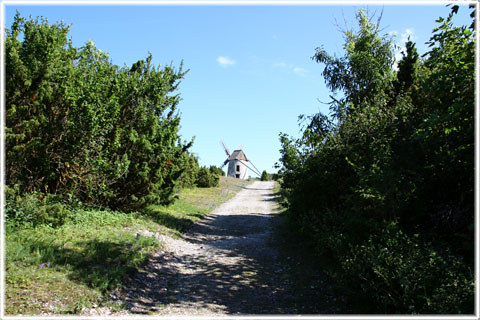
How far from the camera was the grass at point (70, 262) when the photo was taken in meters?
4.99

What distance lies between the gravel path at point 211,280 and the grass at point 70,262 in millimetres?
462

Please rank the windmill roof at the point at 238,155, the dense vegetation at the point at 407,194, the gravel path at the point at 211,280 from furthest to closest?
the windmill roof at the point at 238,155, the gravel path at the point at 211,280, the dense vegetation at the point at 407,194

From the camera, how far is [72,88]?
9.49m

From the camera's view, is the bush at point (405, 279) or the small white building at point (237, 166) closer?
the bush at point (405, 279)

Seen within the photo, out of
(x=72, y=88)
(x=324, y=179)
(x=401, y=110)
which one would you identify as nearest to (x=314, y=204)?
(x=324, y=179)

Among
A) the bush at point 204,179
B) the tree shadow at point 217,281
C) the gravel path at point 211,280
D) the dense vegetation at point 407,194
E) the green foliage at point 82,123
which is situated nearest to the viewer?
the dense vegetation at point 407,194

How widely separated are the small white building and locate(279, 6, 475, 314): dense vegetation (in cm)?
5716

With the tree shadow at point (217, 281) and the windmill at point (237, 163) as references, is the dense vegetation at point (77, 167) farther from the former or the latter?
the windmill at point (237, 163)

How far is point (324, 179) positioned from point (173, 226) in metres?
6.82

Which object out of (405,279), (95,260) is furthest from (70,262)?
(405,279)

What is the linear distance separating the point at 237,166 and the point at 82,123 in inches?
2277

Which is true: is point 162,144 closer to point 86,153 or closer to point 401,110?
point 86,153

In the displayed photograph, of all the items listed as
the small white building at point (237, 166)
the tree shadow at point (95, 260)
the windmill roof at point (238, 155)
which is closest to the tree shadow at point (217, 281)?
the tree shadow at point (95, 260)

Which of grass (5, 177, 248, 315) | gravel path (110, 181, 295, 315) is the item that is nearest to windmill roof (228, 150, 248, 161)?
gravel path (110, 181, 295, 315)
